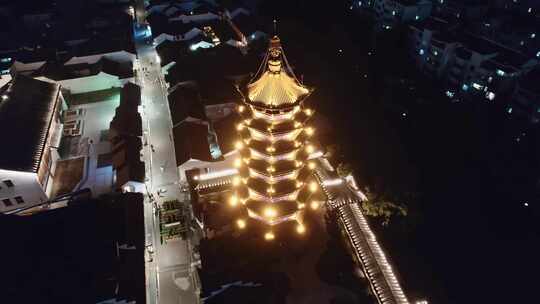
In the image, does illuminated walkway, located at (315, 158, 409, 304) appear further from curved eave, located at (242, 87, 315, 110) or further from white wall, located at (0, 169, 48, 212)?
white wall, located at (0, 169, 48, 212)

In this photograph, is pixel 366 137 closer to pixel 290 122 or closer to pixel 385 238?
pixel 385 238

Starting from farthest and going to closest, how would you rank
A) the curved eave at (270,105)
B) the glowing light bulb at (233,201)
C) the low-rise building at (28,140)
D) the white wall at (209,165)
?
the white wall at (209,165) < the low-rise building at (28,140) < the glowing light bulb at (233,201) < the curved eave at (270,105)

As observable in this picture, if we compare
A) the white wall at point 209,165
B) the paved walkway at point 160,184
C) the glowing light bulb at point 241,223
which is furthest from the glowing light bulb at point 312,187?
the paved walkway at point 160,184

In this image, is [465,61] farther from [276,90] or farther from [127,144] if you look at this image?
[127,144]

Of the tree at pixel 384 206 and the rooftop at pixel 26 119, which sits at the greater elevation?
the rooftop at pixel 26 119

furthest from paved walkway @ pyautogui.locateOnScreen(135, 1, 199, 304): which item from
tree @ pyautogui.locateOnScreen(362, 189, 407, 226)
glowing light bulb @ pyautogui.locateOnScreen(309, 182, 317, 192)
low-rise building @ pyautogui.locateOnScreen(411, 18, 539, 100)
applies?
low-rise building @ pyautogui.locateOnScreen(411, 18, 539, 100)

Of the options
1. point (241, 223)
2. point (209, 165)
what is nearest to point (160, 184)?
point (209, 165)

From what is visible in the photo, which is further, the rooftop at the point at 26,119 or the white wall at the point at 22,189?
the rooftop at the point at 26,119

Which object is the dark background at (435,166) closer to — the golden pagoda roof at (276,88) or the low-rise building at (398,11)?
the low-rise building at (398,11)
